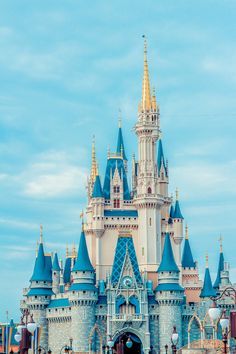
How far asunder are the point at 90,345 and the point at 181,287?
38.6ft

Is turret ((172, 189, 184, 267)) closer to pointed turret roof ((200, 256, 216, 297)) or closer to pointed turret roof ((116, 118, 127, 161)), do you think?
pointed turret roof ((200, 256, 216, 297))

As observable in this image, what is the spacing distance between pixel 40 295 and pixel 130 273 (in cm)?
1020

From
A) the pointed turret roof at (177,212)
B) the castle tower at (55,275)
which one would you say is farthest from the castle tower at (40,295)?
the pointed turret roof at (177,212)

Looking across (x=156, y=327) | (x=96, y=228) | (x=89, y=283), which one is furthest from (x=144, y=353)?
(x=96, y=228)

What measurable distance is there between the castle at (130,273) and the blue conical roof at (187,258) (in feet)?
0.37

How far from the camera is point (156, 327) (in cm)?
8838

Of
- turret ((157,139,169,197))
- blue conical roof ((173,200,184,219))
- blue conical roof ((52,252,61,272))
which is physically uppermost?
turret ((157,139,169,197))

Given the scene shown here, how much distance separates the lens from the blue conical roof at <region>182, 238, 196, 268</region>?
9862 centimetres

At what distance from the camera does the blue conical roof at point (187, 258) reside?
98625mm

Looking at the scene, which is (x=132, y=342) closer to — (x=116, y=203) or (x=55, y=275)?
(x=55, y=275)

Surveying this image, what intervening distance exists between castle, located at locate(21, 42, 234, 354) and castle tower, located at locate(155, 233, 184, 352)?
0.10 meters

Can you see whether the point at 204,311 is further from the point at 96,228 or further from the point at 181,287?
the point at 96,228

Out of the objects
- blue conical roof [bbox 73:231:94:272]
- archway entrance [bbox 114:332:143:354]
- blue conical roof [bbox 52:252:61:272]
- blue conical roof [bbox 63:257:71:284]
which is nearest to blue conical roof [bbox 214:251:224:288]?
archway entrance [bbox 114:332:143:354]

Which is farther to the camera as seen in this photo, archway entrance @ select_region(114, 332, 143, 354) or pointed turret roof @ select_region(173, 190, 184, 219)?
pointed turret roof @ select_region(173, 190, 184, 219)
